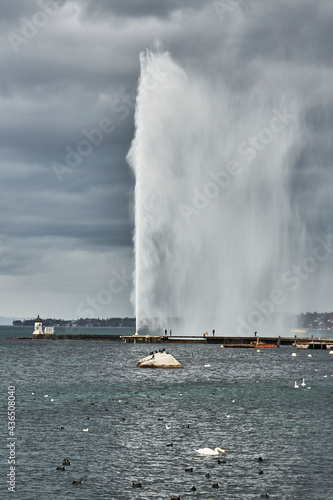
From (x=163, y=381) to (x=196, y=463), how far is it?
130ft

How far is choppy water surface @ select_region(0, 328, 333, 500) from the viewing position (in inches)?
1062

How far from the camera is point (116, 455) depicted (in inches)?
1296

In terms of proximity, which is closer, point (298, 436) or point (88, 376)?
point (298, 436)

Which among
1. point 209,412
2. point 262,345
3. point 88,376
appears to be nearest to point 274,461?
point 209,412

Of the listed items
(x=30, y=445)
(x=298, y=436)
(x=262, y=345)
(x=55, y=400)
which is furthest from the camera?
(x=262, y=345)

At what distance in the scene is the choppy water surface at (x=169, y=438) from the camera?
88.5ft

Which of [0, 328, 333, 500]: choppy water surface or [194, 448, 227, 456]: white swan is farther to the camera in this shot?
[194, 448, 227, 456]: white swan

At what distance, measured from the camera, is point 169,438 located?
37.2 m

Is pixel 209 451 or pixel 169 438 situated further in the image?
pixel 169 438

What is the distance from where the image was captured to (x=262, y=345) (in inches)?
6875

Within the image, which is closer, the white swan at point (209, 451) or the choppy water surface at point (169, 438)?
the choppy water surface at point (169, 438)

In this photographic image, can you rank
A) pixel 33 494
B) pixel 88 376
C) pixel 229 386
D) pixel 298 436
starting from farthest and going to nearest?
pixel 88 376
pixel 229 386
pixel 298 436
pixel 33 494

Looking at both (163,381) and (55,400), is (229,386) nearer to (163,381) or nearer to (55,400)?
(163,381)

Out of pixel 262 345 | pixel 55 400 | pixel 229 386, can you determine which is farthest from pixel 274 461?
pixel 262 345
